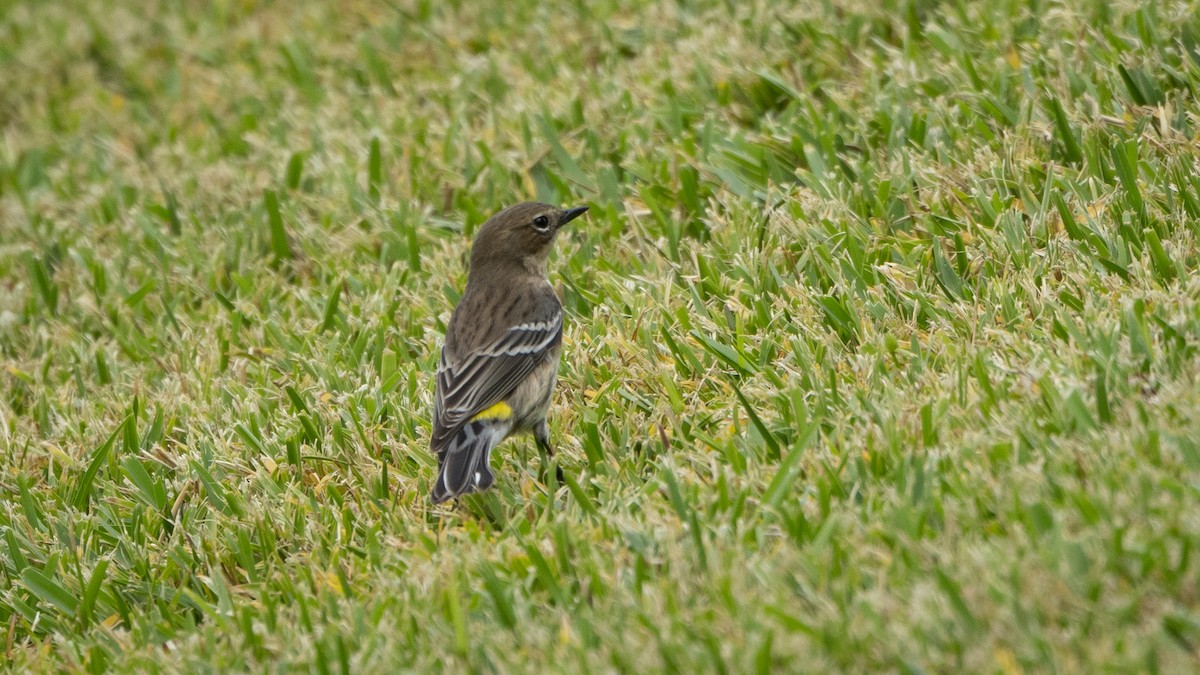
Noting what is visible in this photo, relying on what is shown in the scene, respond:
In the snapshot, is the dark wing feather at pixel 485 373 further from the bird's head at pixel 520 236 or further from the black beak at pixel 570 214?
the black beak at pixel 570 214

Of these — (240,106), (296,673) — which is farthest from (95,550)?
(240,106)

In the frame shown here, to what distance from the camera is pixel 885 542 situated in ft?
13.2

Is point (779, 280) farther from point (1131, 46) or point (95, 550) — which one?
point (95, 550)

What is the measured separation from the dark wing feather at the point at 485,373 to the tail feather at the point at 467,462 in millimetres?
50

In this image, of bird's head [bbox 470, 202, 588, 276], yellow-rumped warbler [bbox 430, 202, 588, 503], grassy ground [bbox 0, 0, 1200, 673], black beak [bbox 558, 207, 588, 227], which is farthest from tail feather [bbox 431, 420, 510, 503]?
black beak [bbox 558, 207, 588, 227]

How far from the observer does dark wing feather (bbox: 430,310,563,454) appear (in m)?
5.31

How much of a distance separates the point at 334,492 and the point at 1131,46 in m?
4.46

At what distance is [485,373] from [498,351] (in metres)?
0.18

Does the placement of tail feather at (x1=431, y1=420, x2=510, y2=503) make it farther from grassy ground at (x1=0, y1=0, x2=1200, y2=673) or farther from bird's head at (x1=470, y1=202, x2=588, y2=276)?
bird's head at (x1=470, y1=202, x2=588, y2=276)

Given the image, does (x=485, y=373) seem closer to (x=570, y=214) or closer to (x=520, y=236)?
(x=520, y=236)

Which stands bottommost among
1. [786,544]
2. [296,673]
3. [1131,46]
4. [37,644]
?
[37,644]

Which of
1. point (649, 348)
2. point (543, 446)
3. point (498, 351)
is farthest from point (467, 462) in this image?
point (649, 348)

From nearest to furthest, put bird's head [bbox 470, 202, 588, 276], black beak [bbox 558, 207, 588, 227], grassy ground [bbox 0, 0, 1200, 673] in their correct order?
grassy ground [bbox 0, 0, 1200, 673]
bird's head [bbox 470, 202, 588, 276]
black beak [bbox 558, 207, 588, 227]

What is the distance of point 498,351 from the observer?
18.6 feet
